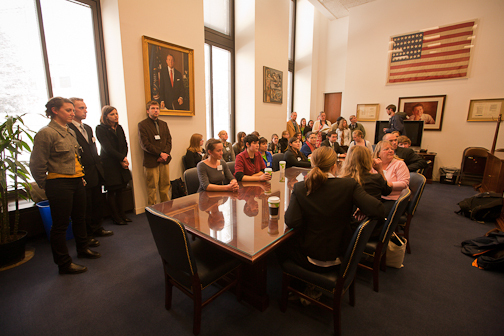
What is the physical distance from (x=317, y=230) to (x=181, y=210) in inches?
41.0

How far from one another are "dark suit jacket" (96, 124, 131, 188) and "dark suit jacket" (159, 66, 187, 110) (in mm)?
900

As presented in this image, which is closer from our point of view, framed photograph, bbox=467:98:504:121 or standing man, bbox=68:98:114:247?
standing man, bbox=68:98:114:247

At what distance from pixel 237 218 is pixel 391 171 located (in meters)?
1.75

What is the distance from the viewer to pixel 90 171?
2699 millimetres

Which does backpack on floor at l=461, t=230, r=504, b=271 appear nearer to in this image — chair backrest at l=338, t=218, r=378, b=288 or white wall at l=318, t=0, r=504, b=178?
chair backrest at l=338, t=218, r=378, b=288

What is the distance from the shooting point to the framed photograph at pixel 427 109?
5.88 metres

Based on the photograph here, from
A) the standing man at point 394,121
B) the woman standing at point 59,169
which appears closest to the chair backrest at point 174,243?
the woman standing at point 59,169

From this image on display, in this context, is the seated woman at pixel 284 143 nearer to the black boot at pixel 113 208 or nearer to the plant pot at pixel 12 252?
the black boot at pixel 113 208

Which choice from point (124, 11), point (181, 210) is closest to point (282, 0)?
point (124, 11)

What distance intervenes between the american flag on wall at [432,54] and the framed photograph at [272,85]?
3.03 metres

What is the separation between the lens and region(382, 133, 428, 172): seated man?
3436 mm

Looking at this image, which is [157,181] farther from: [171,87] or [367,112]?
[367,112]

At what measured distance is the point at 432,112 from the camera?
235 inches

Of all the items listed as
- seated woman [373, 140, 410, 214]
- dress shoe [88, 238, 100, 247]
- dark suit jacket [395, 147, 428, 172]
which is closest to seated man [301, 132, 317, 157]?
dark suit jacket [395, 147, 428, 172]
